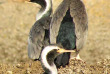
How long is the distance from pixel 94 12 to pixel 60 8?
5.52 m

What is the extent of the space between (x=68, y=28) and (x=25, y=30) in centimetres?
477

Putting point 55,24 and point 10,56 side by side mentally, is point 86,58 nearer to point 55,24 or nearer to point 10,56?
point 10,56

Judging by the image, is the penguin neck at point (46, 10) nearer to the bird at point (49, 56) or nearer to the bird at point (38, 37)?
the bird at point (38, 37)

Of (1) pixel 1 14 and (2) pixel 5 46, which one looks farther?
(1) pixel 1 14

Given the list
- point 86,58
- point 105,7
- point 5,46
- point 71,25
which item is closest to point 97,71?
point 71,25

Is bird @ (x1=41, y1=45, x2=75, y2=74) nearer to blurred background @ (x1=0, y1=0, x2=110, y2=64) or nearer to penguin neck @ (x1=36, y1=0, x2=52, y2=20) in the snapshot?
penguin neck @ (x1=36, y1=0, x2=52, y2=20)

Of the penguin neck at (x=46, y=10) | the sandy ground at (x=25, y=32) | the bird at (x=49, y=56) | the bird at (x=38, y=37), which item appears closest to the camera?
the bird at (x=49, y=56)

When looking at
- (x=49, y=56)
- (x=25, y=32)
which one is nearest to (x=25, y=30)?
(x=25, y=32)

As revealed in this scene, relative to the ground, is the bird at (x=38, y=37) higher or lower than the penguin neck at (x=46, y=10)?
lower

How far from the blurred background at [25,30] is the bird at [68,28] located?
2.97m

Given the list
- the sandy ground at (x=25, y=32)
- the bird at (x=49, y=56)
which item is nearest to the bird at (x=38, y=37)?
the bird at (x=49, y=56)

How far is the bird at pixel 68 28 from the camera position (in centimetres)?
1088

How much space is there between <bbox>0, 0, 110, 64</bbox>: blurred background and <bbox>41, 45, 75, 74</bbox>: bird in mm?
4204

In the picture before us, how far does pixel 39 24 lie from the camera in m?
11.8
